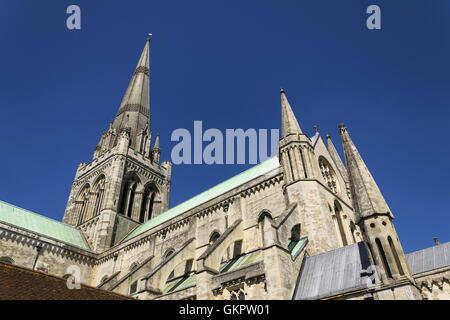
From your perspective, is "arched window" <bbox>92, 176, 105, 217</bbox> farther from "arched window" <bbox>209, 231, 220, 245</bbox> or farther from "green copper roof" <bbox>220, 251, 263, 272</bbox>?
"green copper roof" <bbox>220, 251, 263, 272</bbox>

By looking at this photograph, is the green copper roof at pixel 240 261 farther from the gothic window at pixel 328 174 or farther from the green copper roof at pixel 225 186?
the gothic window at pixel 328 174

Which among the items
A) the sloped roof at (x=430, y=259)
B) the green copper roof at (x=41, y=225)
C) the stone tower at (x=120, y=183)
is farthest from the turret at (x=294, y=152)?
the green copper roof at (x=41, y=225)

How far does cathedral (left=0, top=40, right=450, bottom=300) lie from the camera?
39.8ft

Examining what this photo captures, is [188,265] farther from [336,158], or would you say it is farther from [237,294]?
[336,158]

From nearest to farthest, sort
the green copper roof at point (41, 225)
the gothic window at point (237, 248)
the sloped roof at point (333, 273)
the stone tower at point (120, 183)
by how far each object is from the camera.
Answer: the sloped roof at point (333, 273), the gothic window at point (237, 248), the green copper roof at point (41, 225), the stone tower at point (120, 183)

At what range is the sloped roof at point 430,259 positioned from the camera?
54.6ft

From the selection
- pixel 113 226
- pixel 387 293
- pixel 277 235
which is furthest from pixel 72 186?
pixel 387 293

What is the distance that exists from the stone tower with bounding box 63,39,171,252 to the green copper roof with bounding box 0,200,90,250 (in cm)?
131

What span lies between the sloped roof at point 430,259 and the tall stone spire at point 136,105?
32.4m

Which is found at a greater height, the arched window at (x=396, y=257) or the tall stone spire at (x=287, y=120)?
the tall stone spire at (x=287, y=120)

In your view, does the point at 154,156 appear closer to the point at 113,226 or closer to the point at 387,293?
the point at 113,226

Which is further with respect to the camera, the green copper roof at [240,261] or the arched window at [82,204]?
the arched window at [82,204]

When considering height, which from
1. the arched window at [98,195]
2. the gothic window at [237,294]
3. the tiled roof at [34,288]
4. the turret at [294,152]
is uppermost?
the arched window at [98,195]
